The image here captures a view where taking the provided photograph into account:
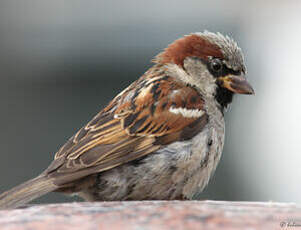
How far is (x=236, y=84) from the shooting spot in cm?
354

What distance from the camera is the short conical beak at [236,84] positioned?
352 cm

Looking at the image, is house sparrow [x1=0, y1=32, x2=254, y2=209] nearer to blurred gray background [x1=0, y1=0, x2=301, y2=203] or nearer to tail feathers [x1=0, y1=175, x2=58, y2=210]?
tail feathers [x1=0, y1=175, x2=58, y2=210]

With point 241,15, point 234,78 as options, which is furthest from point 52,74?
point 234,78

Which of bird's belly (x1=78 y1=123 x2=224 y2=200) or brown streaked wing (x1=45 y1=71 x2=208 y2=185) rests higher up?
brown streaked wing (x1=45 y1=71 x2=208 y2=185)

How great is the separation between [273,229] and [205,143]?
1.30 m

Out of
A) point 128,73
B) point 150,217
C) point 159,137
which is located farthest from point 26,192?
point 128,73

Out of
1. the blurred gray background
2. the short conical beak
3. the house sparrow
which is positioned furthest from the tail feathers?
the blurred gray background

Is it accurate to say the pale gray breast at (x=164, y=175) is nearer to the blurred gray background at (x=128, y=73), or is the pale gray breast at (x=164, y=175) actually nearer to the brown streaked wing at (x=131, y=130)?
the brown streaked wing at (x=131, y=130)

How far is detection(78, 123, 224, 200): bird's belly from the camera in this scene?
301 cm

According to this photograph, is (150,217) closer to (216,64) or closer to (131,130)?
(131,130)

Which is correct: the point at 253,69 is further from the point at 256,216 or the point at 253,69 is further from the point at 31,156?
the point at 256,216

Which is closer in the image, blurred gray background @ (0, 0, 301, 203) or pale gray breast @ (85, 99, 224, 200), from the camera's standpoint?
pale gray breast @ (85, 99, 224, 200)

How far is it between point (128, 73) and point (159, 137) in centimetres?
333

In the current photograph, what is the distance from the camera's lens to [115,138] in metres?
3.13
